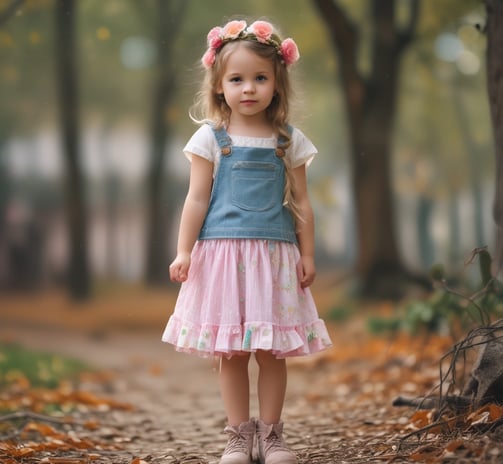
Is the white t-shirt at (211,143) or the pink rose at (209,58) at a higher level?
the pink rose at (209,58)

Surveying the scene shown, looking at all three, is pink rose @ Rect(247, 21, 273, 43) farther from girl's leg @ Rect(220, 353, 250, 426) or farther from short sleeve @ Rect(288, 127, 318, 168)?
girl's leg @ Rect(220, 353, 250, 426)

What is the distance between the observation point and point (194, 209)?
3223 mm

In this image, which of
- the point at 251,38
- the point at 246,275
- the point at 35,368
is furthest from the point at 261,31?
the point at 35,368

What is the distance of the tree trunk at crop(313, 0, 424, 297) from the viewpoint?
9.16m

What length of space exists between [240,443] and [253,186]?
39.1 inches

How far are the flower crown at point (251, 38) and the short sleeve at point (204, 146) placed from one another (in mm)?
295

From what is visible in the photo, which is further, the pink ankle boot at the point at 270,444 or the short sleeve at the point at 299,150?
the short sleeve at the point at 299,150

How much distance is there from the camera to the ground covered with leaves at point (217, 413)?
311cm

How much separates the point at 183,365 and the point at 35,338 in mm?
3902

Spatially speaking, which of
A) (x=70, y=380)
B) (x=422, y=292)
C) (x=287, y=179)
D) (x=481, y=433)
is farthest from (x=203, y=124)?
(x=422, y=292)

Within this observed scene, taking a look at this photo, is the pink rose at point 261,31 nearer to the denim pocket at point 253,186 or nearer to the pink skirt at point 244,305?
the denim pocket at point 253,186

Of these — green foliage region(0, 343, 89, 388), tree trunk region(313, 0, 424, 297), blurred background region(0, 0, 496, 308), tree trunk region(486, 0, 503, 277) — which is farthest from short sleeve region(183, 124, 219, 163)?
blurred background region(0, 0, 496, 308)

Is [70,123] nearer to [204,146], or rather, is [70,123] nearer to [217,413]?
[217,413]

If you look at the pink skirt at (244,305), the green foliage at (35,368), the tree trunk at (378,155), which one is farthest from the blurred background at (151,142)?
the pink skirt at (244,305)
